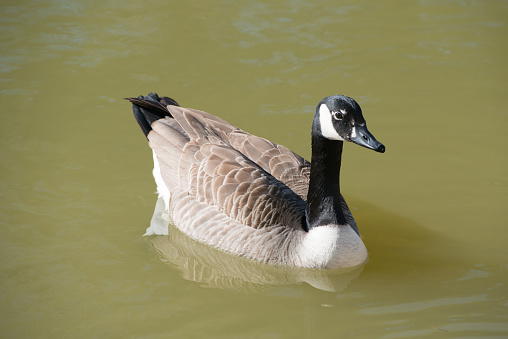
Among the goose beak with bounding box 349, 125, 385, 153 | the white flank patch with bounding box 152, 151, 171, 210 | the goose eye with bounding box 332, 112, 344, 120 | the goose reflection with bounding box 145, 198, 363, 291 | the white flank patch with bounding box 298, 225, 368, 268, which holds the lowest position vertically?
the goose reflection with bounding box 145, 198, 363, 291

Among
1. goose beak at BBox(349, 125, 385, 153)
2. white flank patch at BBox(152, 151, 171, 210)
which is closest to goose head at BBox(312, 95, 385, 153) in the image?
goose beak at BBox(349, 125, 385, 153)

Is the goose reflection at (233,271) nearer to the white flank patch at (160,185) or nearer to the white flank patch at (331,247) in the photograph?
the white flank patch at (331,247)

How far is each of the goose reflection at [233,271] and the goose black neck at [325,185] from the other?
22.4 inches

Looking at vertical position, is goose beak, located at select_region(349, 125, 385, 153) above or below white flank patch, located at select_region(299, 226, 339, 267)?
above

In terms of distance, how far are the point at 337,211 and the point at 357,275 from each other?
2.42ft

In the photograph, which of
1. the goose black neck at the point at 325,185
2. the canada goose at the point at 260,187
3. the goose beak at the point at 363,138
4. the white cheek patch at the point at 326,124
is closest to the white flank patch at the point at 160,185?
the canada goose at the point at 260,187

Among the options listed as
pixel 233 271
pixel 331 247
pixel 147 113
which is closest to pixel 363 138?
pixel 331 247

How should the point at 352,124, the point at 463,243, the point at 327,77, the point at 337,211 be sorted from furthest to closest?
the point at 327,77 < the point at 463,243 < the point at 337,211 < the point at 352,124

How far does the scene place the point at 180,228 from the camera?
26.0 feet

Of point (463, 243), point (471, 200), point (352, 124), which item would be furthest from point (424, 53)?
point (352, 124)

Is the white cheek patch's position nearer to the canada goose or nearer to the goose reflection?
the canada goose

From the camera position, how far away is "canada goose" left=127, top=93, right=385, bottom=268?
679cm

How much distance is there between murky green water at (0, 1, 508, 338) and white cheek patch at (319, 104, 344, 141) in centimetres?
155

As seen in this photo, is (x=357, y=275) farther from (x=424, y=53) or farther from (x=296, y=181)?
(x=424, y=53)
